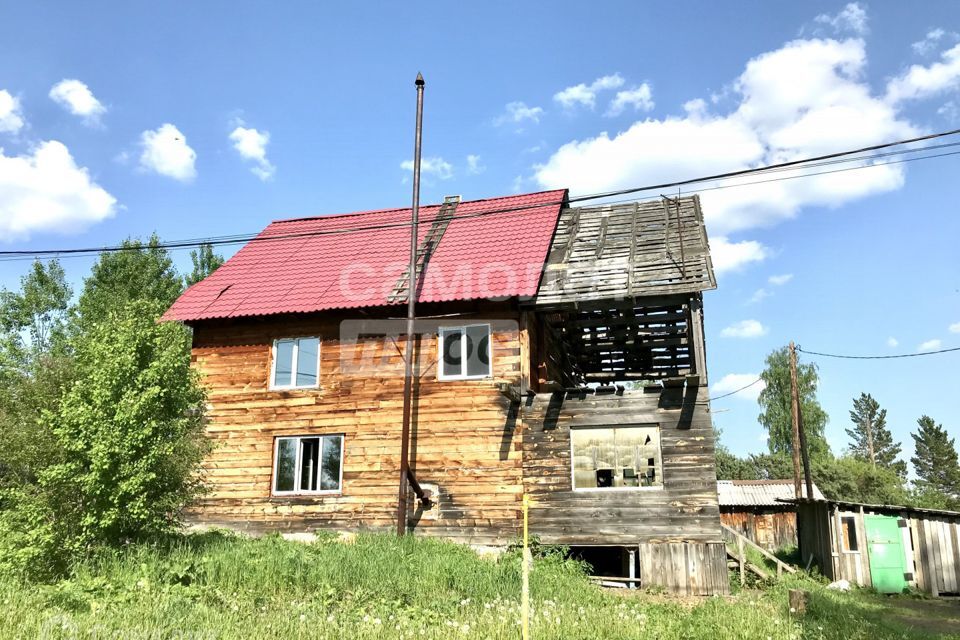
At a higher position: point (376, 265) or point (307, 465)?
point (376, 265)

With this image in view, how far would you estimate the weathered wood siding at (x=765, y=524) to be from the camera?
120ft

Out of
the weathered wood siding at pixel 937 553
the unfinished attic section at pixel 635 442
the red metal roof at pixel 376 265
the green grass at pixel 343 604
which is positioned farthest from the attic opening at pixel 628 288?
the weathered wood siding at pixel 937 553

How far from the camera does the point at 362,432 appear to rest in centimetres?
1838

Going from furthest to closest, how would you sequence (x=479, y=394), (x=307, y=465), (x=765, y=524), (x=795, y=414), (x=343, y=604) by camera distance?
(x=765, y=524) → (x=795, y=414) → (x=307, y=465) → (x=479, y=394) → (x=343, y=604)

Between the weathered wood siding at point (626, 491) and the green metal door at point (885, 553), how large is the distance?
872 centimetres

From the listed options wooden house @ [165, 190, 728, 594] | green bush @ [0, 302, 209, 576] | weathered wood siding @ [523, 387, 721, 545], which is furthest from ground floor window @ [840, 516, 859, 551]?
green bush @ [0, 302, 209, 576]

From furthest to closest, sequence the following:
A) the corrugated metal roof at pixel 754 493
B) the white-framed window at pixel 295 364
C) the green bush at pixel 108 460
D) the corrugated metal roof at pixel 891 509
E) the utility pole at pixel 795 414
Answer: the corrugated metal roof at pixel 754 493 → the utility pole at pixel 795 414 → the corrugated metal roof at pixel 891 509 → the white-framed window at pixel 295 364 → the green bush at pixel 108 460

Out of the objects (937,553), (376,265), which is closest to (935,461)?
(937,553)

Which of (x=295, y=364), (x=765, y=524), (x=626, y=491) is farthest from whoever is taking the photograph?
(x=765, y=524)

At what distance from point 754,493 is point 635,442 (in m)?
28.1

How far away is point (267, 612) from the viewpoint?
10164 mm

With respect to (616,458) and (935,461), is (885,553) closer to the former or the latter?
(616,458)

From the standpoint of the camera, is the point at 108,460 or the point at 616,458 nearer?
the point at 108,460

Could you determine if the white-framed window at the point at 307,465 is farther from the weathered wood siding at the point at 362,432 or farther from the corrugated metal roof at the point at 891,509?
the corrugated metal roof at the point at 891,509
